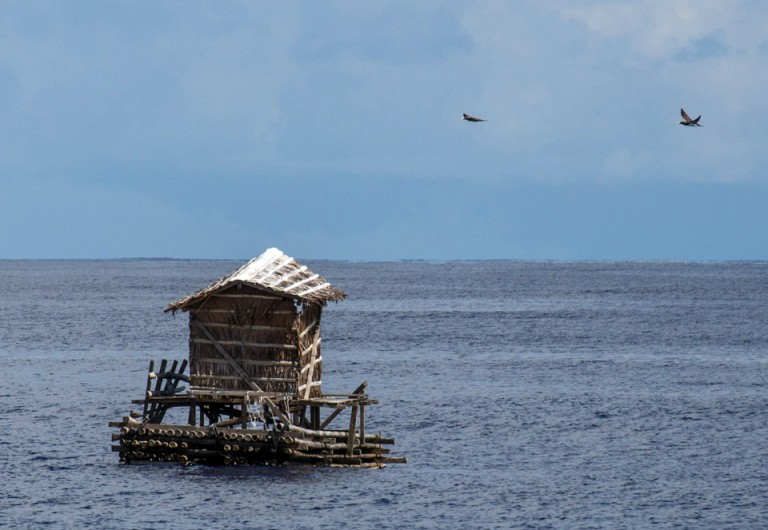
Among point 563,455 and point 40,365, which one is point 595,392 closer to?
point 563,455

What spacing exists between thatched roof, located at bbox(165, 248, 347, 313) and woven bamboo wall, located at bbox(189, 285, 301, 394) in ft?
1.25

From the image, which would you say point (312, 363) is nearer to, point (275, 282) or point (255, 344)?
point (255, 344)

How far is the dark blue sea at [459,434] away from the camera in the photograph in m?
35.0

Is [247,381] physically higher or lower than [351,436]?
higher

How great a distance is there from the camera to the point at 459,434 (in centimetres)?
4794

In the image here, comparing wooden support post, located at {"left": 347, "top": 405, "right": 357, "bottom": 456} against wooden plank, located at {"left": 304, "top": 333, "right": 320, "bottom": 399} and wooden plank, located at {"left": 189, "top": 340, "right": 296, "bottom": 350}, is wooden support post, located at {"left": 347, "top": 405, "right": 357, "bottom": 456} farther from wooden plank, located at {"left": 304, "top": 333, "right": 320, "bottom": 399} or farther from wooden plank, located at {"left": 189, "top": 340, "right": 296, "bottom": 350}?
wooden plank, located at {"left": 189, "top": 340, "right": 296, "bottom": 350}

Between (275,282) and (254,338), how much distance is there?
1.90 meters

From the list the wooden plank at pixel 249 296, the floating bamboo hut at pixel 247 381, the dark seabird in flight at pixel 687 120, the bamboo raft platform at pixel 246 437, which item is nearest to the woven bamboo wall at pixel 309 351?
the floating bamboo hut at pixel 247 381

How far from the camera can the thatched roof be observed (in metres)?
37.5

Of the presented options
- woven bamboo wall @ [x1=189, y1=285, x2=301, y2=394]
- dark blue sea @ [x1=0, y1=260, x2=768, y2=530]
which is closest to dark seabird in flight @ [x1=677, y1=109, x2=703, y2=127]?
dark blue sea @ [x1=0, y1=260, x2=768, y2=530]

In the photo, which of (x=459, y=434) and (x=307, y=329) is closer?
(x=307, y=329)

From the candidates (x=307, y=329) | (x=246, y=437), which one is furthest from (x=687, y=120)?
(x=246, y=437)

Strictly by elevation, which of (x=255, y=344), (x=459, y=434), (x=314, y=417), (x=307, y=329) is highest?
(x=307, y=329)

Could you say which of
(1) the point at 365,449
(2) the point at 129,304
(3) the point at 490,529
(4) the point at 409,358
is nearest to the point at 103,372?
(4) the point at 409,358
